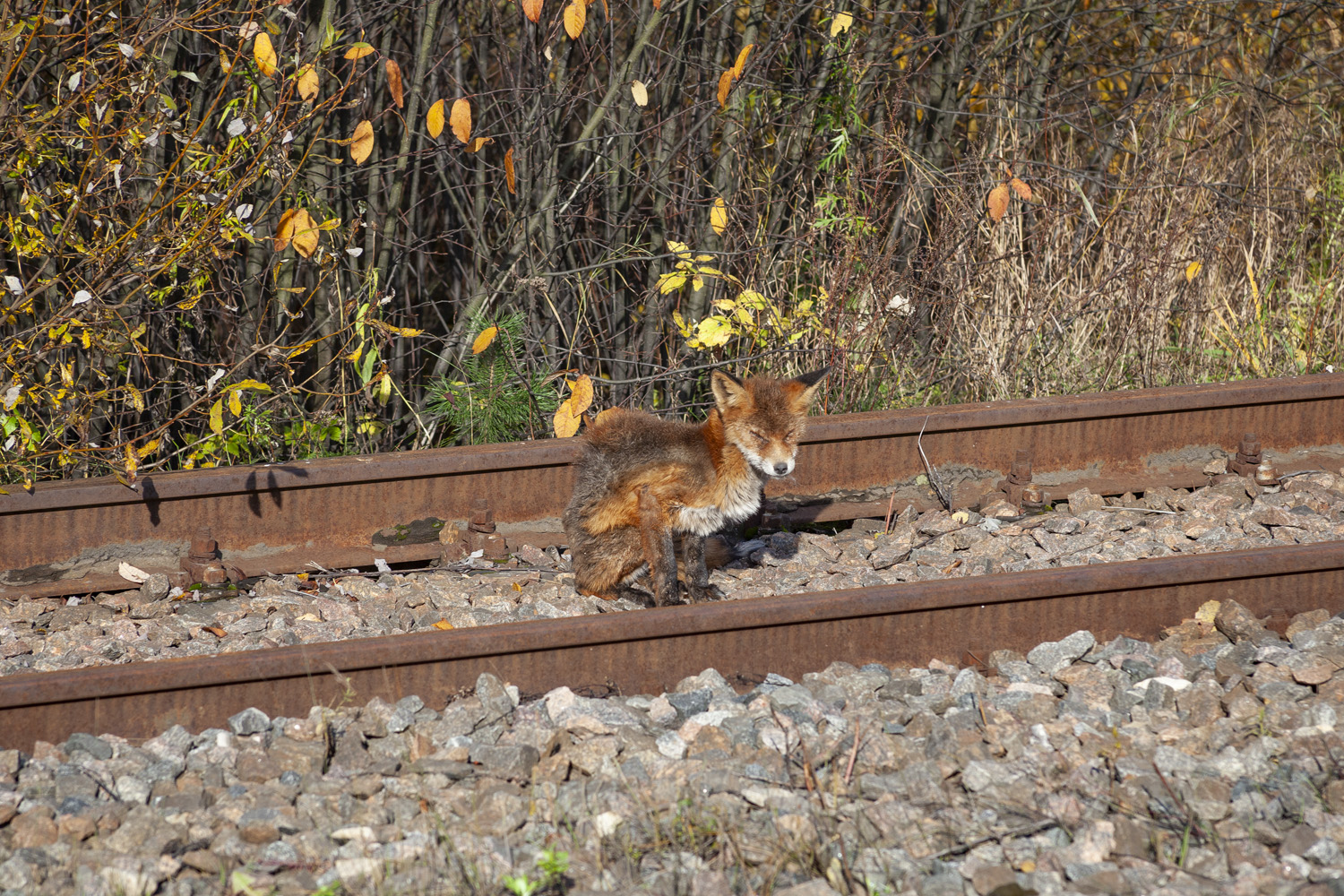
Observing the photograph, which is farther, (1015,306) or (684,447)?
(1015,306)

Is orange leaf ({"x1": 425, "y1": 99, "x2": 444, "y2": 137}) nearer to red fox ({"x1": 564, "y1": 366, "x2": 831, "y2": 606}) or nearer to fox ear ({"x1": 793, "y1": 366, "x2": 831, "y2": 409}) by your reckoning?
red fox ({"x1": 564, "y1": 366, "x2": 831, "y2": 606})

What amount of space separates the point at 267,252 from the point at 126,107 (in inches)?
46.0

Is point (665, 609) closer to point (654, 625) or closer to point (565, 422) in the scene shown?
point (654, 625)

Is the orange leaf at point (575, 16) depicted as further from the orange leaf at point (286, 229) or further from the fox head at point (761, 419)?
the fox head at point (761, 419)

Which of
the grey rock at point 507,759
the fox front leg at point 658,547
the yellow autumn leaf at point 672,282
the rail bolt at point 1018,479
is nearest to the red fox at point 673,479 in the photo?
the fox front leg at point 658,547

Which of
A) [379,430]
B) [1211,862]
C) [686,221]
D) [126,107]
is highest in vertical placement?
[126,107]

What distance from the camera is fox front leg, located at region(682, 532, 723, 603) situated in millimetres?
5562

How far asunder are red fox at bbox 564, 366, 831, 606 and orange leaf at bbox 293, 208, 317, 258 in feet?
6.22

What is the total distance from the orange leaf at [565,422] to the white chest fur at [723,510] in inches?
51.5

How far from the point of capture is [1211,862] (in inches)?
130

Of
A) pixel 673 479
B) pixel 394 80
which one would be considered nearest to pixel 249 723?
pixel 673 479

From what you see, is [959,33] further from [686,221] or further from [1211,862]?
[1211,862]

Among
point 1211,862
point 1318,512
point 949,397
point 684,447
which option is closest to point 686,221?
point 949,397

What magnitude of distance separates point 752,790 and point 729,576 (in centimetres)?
237
